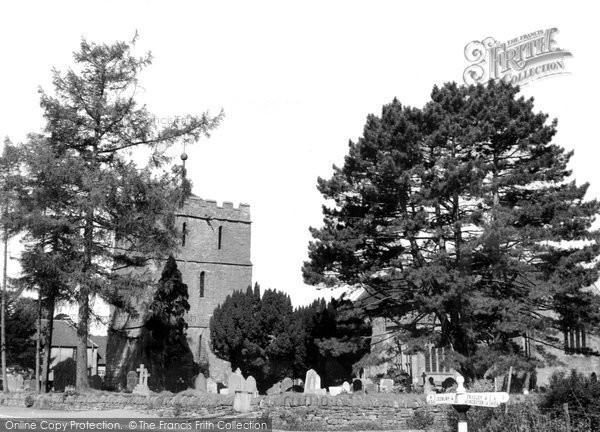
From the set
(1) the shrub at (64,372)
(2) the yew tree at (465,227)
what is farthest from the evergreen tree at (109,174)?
(1) the shrub at (64,372)

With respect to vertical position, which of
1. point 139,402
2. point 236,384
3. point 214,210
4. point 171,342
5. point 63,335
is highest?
point 214,210

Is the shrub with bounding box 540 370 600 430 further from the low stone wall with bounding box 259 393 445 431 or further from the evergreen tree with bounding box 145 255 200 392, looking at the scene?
the evergreen tree with bounding box 145 255 200 392

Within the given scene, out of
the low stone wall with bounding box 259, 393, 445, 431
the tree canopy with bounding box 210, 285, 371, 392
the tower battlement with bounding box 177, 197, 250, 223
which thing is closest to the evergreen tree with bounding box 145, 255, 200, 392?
the tree canopy with bounding box 210, 285, 371, 392

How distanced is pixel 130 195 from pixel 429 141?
1133 centimetres

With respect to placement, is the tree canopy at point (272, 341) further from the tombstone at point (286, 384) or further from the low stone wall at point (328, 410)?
the low stone wall at point (328, 410)

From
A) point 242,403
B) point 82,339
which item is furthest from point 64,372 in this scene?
point 242,403

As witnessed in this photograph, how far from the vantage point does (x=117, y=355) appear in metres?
43.4

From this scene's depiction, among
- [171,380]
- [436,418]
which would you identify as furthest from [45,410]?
[171,380]

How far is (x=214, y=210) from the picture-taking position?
153 feet

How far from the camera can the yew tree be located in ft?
80.0

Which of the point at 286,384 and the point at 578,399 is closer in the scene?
the point at 578,399

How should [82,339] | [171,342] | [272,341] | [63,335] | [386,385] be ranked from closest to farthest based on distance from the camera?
[82,339] < [386,385] < [272,341] < [171,342] < [63,335]

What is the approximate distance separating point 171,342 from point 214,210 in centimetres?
1013

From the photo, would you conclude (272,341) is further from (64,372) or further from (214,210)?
(64,372)
